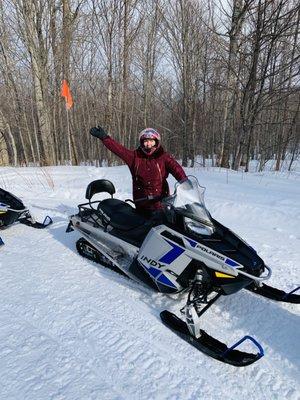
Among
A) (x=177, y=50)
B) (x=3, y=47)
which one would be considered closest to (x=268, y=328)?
(x=177, y=50)

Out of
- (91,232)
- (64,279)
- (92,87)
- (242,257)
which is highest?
(92,87)

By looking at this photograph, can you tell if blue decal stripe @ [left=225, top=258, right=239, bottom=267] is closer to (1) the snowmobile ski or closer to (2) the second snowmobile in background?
(1) the snowmobile ski

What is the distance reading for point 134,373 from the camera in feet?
7.27

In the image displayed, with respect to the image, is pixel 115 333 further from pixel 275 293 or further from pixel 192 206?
pixel 275 293

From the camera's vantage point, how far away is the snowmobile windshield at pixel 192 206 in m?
2.79

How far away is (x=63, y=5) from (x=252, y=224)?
11.7 meters

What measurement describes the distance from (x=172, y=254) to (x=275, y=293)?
100 centimetres

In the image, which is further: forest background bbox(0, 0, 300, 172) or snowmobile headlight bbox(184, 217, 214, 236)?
forest background bbox(0, 0, 300, 172)

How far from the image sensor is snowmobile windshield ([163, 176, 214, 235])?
110 inches

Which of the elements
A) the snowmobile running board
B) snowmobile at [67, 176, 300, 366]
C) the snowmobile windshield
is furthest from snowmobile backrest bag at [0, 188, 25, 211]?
the snowmobile running board

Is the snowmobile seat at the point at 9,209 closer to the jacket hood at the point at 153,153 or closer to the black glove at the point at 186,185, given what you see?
the jacket hood at the point at 153,153

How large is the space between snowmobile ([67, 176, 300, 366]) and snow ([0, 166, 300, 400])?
106mm

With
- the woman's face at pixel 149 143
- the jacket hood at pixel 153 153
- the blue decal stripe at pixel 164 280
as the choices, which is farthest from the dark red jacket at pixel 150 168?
the blue decal stripe at pixel 164 280

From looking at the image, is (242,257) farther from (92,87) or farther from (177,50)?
(92,87)
